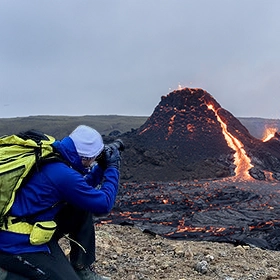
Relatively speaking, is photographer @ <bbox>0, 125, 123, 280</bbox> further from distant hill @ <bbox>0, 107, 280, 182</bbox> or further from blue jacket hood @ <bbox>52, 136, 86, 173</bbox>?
distant hill @ <bbox>0, 107, 280, 182</bbox>

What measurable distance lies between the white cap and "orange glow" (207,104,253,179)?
26239mm

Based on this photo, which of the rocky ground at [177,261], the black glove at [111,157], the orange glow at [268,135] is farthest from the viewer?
the orange glow at [268,135]

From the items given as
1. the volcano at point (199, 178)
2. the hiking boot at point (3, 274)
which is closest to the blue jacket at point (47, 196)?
the hiking boot at point (3, 274)

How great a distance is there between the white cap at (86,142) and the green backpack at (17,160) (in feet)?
0.62

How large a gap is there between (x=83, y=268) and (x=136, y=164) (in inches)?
1043

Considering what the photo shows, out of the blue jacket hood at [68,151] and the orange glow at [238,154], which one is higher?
the blue jacket hood at [68,151]

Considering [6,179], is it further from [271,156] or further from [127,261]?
[271,156]

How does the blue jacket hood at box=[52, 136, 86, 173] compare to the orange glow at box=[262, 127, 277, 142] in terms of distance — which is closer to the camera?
the blue jacket hood at box=[52, 136, 86, 173]

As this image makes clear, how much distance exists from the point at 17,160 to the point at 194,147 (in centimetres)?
3356

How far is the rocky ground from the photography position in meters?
4.91

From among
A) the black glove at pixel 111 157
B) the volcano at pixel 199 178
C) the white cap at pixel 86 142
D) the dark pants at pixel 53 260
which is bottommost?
the volcano at pixel 199 178

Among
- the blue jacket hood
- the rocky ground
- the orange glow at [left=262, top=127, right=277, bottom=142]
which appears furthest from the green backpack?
the orange glow at [left=262, top=127, right=277, bottom=142]

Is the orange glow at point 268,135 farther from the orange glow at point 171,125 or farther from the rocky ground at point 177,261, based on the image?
the rocky ground at point 177,261

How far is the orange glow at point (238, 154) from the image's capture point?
97.9 ft
